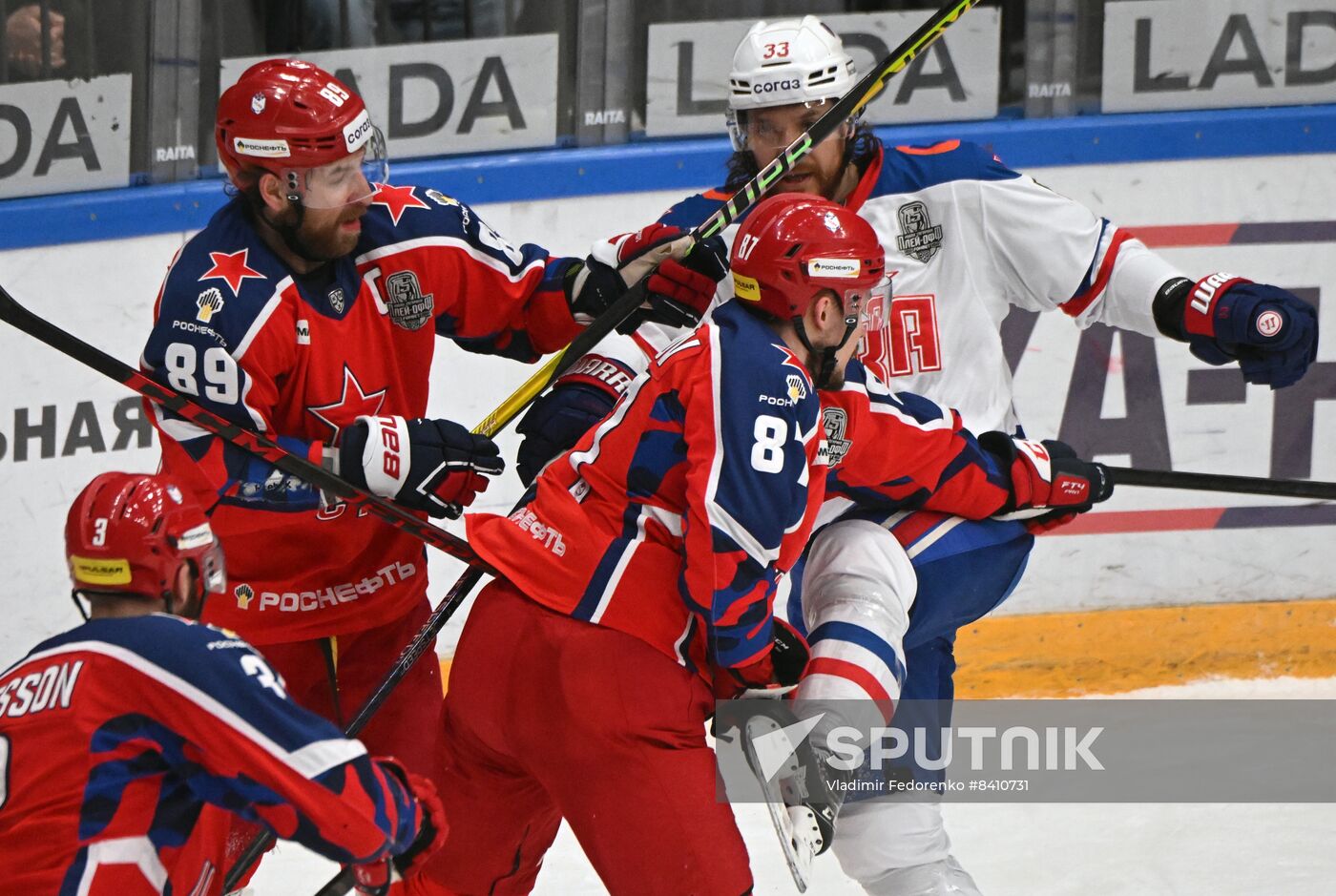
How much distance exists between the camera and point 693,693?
2592mm

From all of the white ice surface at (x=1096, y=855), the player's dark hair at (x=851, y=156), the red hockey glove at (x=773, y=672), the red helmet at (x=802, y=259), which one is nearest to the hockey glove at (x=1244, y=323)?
the player's dark hair at (x=851, y=156)

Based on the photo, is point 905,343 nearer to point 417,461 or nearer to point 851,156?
point 851,156

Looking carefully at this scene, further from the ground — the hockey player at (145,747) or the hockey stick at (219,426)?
the hockey stick at (219,426)

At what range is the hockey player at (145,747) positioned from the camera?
6.82 ft

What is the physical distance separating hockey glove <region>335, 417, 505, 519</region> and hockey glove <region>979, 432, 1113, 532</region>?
830mm

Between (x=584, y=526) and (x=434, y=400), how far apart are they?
189 cm

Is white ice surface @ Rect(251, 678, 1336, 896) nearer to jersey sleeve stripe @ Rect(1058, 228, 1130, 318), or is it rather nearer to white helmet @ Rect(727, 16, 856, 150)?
jersey sleeve stripe @ Rect(1058, 228, 1130, 318)

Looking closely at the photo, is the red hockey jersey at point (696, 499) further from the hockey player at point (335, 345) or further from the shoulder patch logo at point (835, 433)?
the hockey player at point (335, 345)

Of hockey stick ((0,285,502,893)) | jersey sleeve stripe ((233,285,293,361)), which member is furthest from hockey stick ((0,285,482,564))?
jersey sleeve stripe ((233,285,293,361))

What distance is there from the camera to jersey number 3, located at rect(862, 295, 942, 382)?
314 centimetres

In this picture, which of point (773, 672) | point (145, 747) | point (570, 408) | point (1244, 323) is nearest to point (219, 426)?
point (570, 408)

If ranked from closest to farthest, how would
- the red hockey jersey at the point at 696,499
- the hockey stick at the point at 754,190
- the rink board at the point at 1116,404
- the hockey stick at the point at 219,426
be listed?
the red hockey jersey at the point at 696,499 < the hockey stick at the point at 219,426 < the hockey stick at the point at 754,190 < the rink board at the point at 1116,404

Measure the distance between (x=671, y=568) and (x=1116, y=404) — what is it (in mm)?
2266

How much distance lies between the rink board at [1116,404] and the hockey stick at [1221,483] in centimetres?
114
